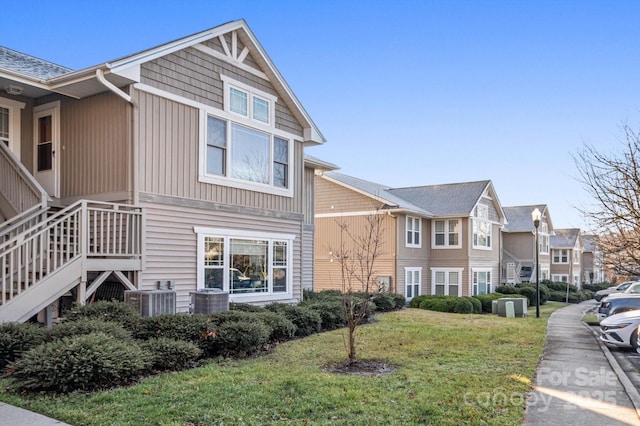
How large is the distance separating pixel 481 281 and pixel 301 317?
2132 centimetres

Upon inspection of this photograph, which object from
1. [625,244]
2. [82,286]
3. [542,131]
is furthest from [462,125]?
[82,286]

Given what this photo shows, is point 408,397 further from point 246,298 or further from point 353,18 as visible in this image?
point 353,18

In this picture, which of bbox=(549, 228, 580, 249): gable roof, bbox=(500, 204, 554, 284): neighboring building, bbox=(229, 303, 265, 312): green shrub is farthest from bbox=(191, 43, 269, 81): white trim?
bbox=(549, 228, 580, 249): gable roof

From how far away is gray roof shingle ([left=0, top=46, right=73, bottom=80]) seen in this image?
10.9 metres

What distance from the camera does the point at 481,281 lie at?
30750 mm

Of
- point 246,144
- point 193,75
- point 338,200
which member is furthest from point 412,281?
point 193,75

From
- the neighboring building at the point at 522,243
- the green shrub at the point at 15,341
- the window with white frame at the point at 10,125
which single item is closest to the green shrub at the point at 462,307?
the window with white frame at the point at 10,125

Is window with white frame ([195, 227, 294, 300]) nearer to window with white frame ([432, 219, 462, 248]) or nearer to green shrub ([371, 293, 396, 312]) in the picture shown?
green shrub ([371, 293, 396, 312])

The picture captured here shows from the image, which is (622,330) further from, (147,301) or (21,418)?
(21,418)

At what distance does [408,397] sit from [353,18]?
50.1 feet

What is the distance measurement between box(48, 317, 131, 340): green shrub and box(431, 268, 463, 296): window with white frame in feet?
77.8

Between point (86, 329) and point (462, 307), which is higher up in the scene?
point (86, 329)

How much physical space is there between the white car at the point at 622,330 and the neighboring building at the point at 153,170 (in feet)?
26.8

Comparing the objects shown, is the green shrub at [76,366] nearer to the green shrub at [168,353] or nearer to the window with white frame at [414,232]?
the green shrub at [168,353]
